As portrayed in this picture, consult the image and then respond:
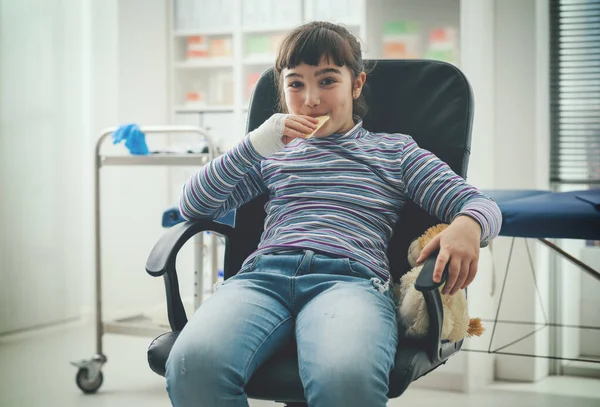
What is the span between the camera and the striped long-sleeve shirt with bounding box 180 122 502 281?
4.34 feet

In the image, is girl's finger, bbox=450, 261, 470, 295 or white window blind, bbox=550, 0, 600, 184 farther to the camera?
white window blind, bbox=550, 0, 600, 184

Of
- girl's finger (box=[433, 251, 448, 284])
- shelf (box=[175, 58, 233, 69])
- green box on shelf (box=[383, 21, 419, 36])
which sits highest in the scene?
shelf (box=[175, 58, 233, 69])

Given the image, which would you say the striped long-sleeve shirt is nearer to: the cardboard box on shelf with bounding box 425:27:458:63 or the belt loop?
the belt loop

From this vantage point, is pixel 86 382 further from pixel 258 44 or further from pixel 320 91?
pixel 258 44

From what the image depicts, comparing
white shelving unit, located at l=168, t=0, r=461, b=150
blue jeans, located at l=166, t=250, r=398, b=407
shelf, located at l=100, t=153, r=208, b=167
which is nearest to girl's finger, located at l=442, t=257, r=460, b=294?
blue jeans, located at l=166, t=250, r=398, b=407

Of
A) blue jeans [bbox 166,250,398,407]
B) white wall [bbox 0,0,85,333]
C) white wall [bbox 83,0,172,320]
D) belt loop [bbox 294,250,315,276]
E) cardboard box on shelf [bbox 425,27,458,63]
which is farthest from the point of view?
white wall [bbox 83,0,172,320]

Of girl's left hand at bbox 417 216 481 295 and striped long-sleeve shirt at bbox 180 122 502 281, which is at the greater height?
striped long-sleeve shirt at bbox 180 122 502 281

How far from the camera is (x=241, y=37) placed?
4414 mm

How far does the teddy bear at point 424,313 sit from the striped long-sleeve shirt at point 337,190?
0.16ft

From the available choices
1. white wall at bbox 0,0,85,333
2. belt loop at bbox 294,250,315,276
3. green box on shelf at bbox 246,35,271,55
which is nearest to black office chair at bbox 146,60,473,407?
belt loop at bbox 294,250,315,276

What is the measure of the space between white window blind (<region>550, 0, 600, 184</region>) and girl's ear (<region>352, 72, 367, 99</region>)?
139 centimetres

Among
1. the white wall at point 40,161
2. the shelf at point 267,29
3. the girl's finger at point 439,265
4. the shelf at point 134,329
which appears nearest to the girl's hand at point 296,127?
the girl's finger at point 439,265

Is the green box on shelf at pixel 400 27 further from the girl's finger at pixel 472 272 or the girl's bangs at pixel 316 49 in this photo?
the girl's finger at pixel 472 272

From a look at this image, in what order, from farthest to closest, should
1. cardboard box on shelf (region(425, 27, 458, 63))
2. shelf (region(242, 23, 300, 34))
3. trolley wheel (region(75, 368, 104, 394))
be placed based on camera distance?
shelf (region(242, 23, 300, 34))
cardboard box on shelf (region(425, 27, 458, 63))
trolley wheel (region(75, 368, 104, 394))
